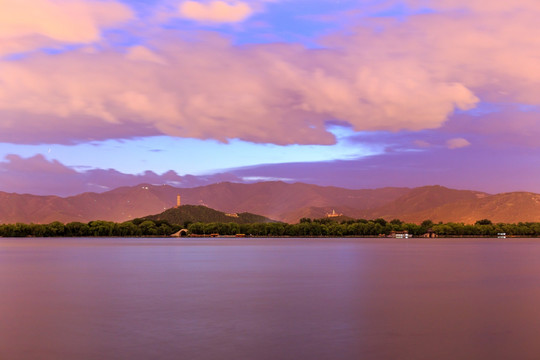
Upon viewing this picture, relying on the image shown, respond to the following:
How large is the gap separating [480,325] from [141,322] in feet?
58.2

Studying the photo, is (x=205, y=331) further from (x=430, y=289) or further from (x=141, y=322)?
(x=430, y=289)

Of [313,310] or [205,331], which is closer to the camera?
[205,331]

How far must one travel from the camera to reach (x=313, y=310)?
3581cm

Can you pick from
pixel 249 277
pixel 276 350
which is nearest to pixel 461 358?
pixel 276 350

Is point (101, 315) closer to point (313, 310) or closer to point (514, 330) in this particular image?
point (313, 310)

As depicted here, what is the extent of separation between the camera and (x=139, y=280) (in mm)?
56969

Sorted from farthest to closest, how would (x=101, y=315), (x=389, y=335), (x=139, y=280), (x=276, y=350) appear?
(x=139, y=280) → (x=101, y=315) → (x=389, y=335) → (x=276, y=350)

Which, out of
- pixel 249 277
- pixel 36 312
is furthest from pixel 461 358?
pixel 249 277

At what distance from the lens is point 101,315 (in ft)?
111

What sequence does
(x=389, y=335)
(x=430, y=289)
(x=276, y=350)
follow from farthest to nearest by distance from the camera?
1. (x=430, y=289)
2. (x=389, y=335)
3. (x=276, y=350)

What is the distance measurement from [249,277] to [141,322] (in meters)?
29.8

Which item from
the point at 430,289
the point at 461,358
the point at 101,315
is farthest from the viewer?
the point at 430,289

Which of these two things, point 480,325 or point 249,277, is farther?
point 249,277

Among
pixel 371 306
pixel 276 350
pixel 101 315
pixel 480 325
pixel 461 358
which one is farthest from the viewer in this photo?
pixel 371 306
